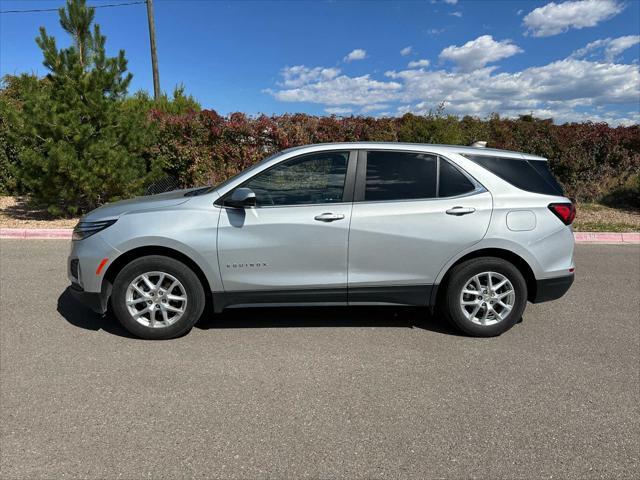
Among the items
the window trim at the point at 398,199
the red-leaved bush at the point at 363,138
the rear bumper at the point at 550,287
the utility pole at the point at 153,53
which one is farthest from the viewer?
the utility pole at the point at 153,53

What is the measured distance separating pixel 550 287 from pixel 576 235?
5354mm

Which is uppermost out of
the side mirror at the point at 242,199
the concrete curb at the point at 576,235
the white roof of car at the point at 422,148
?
the white roof of car at the point at 422,148

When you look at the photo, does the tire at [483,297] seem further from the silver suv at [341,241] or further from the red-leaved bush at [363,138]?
the red-leaved bush at [363,138]

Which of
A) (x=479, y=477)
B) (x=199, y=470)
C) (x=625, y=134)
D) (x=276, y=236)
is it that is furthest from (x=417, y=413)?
(x=625, y=134)

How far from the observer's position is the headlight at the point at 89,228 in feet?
13.3

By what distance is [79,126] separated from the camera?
9164 millimetres

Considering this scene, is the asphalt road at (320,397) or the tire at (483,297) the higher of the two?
the tire at (483,297)

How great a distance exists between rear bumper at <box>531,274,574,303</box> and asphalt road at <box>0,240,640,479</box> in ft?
1.25

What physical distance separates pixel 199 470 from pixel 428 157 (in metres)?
3.05

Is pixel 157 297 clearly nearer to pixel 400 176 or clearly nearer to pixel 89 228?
pixel 89 228

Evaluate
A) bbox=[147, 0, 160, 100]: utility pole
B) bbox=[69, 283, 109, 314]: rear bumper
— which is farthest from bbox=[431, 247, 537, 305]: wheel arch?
bbox=[147, 0, 160, 100]: utility pole

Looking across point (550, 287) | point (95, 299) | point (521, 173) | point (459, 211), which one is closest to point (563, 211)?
point (521, 173)

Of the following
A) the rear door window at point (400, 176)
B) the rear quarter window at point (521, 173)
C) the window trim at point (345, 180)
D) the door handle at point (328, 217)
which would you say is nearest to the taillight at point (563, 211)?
the rear quarter window at point (521, 173)

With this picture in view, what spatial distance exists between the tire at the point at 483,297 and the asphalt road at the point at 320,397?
6.3 inches
